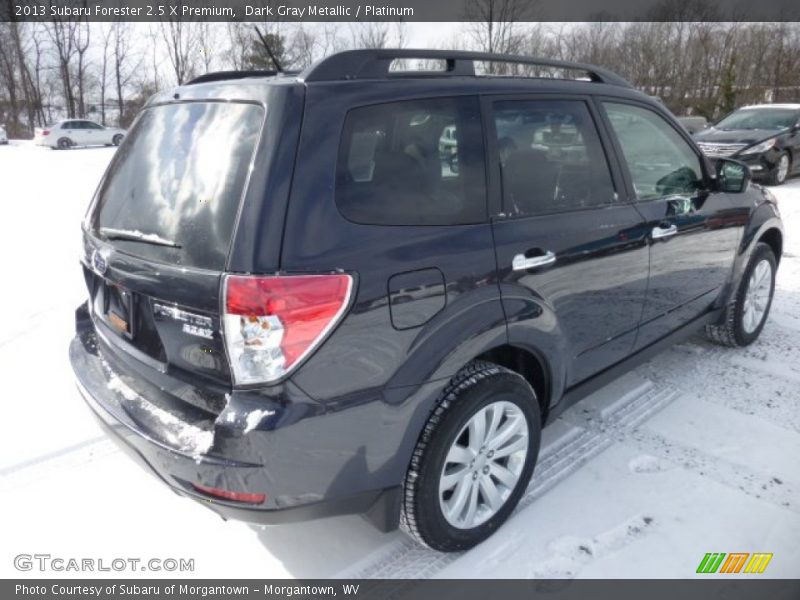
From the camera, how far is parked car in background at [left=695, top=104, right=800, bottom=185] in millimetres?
11547

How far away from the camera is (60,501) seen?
2.74 m

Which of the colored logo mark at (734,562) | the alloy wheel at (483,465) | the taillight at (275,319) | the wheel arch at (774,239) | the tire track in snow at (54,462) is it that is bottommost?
the colored logo mark at (734,562)

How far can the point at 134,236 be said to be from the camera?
7.38 ft

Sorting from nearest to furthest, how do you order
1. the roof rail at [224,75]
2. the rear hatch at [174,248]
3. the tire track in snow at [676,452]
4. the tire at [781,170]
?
the rear hatch at [174,248]
the roof rail at [224,75]
the tire track in snow at [676,452]
the tire at [781,170]

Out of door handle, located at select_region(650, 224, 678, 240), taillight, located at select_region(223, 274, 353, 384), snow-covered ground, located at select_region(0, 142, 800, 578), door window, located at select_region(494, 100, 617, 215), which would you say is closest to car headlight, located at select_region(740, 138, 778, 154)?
snow-covered ground, located at select_region(0, 142, 800, 578)

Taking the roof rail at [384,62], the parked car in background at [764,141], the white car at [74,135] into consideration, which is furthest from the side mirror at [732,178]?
the white car at [74,135]

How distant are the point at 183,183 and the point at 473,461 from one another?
1513 mm

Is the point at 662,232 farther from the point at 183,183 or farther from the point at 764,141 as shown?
the point at 764,141

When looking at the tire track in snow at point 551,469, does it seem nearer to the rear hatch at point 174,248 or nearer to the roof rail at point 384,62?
the rear hatch at point 174,248

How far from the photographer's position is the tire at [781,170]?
1175 cm

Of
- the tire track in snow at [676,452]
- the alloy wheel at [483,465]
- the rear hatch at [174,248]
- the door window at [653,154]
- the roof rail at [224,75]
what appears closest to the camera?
the rear hatch at [174,248]

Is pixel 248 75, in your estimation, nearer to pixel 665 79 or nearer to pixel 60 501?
pixel 60 501

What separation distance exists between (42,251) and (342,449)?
242 inches

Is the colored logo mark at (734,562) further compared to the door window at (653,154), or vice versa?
the door window at (653,154)
